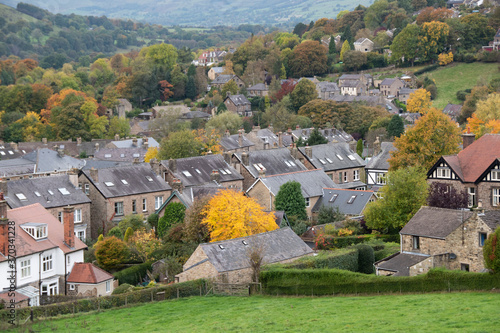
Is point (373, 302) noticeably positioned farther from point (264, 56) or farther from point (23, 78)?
point (23, 78)

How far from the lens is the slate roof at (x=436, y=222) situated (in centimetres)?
4033

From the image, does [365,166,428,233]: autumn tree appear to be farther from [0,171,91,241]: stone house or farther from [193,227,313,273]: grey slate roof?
[0,171,91,241]: stone house

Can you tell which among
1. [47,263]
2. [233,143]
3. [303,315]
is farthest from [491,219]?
[233,143]

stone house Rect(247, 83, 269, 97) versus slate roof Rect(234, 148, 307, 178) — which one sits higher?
stone house Rect(247, 83, 269, 97)

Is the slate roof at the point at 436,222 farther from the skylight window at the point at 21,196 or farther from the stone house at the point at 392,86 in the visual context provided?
the stone house at the point at 392,86

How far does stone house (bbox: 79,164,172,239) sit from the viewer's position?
59.9m

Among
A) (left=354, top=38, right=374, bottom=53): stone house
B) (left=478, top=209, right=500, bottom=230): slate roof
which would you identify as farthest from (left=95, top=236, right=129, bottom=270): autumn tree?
(left=354, top=38, right=374, bottom=53): stone house

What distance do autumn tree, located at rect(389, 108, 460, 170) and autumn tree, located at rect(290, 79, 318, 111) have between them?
67.7 m

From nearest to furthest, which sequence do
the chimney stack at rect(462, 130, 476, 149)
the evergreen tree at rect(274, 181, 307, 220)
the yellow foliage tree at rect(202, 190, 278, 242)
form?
the yellow foliage tree at rect(202, 190, 278, 242)
the evergreen tree at rect(274, 181, 307, 220)
the chimney stack at rect(462, 130, 476, 149)

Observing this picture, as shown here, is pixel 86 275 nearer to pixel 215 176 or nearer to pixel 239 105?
pixel 215 176

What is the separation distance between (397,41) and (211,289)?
384 ft

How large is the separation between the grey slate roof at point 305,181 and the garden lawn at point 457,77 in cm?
6373

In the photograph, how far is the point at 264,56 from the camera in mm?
170250

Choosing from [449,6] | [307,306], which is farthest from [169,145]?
[449,6]
